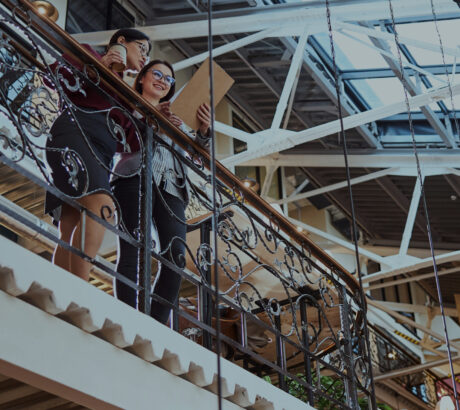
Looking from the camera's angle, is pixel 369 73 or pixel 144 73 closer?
pixel 144 73

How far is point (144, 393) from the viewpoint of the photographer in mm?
3148

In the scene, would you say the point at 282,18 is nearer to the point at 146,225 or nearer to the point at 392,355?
the point at 146,225

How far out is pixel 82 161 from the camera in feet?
10.3

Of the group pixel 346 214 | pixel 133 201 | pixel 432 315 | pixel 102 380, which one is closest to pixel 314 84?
pixel 346 214

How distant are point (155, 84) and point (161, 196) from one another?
604 millimetres

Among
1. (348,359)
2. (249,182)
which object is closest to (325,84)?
(249,182)

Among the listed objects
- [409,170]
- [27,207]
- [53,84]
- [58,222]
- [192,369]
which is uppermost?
[409,170]

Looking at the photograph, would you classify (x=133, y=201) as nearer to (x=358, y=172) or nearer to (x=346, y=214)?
(x=358, y=172)

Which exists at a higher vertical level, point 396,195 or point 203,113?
point 396,195

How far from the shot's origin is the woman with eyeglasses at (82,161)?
318 cm

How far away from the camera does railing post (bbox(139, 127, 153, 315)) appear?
3291mm

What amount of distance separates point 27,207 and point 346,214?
32.0ft

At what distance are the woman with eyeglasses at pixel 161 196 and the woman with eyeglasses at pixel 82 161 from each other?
0.16 m

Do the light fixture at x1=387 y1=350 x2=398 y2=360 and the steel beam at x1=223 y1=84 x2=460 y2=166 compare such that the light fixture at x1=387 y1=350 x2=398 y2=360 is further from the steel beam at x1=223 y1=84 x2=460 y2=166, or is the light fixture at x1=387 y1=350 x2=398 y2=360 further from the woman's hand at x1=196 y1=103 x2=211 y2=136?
the woman's hand at x1=196 y1=103 x2=211 y2=136
